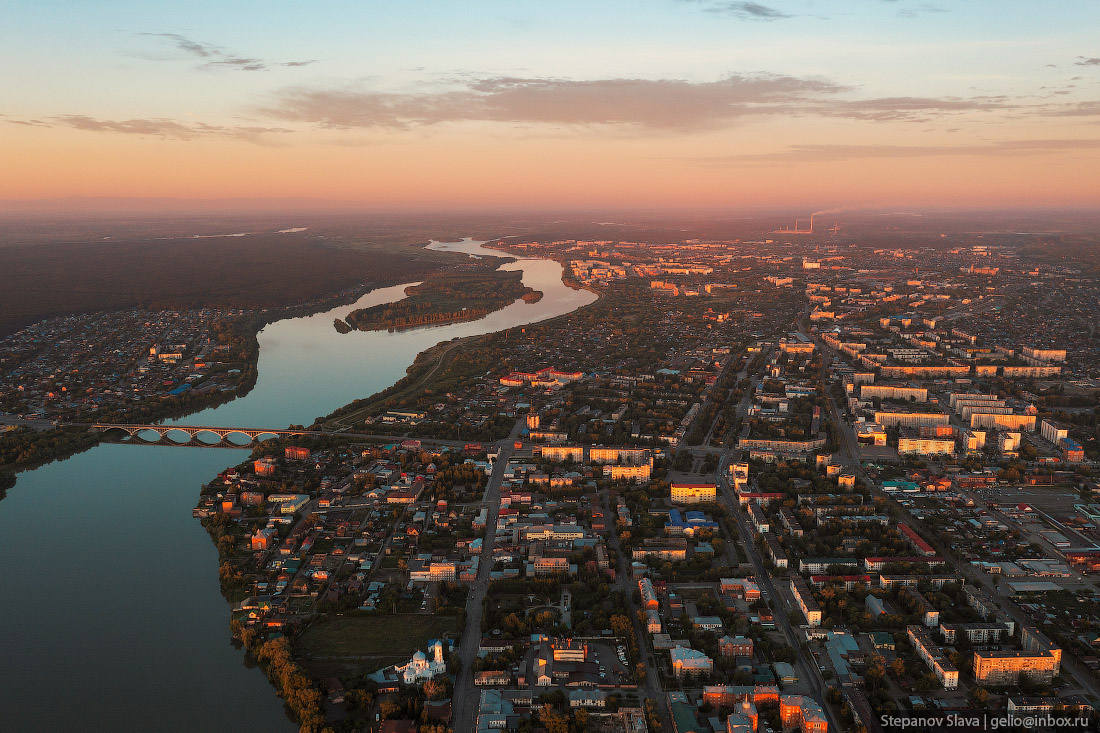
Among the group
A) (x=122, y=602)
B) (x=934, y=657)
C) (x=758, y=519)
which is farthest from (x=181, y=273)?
(x=934, y=657)

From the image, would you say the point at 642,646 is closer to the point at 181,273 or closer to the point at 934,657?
the point at 934,657

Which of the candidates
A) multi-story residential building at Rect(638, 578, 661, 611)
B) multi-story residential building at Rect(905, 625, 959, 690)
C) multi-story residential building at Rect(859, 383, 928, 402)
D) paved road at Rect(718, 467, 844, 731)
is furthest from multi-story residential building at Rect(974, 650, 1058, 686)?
multi-story residential building at Rect(859, 383, 928, 402)

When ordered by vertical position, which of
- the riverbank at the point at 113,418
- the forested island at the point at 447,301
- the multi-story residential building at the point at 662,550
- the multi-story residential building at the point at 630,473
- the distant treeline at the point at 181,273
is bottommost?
the multi-story residential building at the point at 662,550

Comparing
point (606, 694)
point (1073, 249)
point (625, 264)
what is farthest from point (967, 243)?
point (606, 694)

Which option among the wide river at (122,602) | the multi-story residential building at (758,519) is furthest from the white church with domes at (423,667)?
the multi-story residential building at (758,519)

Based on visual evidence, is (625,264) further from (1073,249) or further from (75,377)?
(75,377)

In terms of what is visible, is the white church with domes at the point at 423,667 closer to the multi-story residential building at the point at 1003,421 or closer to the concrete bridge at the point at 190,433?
the concrete bridge at the point at 190,433
